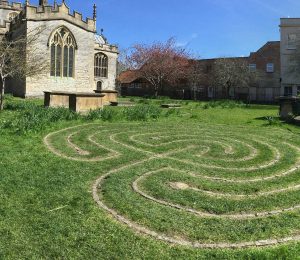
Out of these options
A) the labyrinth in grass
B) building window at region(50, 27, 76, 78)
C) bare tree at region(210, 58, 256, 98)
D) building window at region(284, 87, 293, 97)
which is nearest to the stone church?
building window at region(50, 27, 76, 78)

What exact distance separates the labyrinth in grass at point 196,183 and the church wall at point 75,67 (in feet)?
71.2

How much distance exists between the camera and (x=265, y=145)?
12.5 m

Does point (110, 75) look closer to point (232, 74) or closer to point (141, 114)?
point (232, 74)

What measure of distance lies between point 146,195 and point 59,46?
104ft

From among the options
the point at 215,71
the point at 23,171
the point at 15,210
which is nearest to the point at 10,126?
the point at 23,171

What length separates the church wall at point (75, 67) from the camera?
3450 cm

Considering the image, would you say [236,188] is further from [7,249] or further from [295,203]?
[7,249]

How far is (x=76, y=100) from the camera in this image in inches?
752

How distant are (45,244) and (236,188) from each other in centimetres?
418

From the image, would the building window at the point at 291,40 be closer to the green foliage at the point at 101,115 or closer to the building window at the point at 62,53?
the building window at the point at 62,53

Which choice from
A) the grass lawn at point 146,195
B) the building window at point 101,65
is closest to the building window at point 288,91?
the building window at point 101,65

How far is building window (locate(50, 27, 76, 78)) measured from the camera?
36.2 meters

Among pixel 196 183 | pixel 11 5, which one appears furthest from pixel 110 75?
pixel 196 183

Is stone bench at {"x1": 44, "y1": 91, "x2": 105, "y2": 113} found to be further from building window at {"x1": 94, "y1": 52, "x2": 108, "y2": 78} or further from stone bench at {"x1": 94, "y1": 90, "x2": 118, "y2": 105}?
building window at {"x1": 94, "y1": 52, "x2": 108, "y2": 78}
